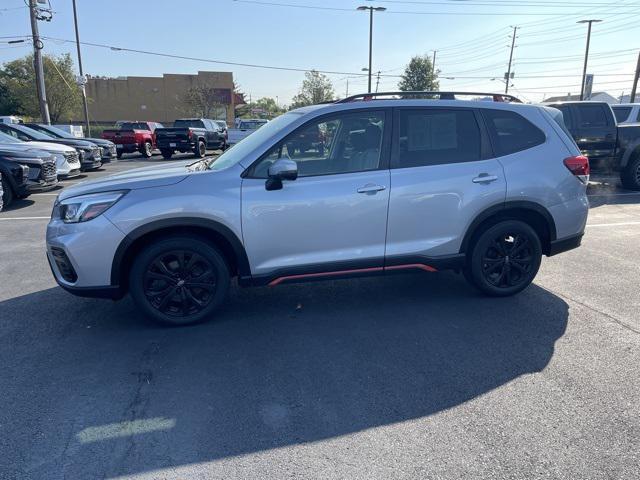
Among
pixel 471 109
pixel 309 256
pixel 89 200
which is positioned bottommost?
pixel 309 256

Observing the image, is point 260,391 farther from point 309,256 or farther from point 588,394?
point 588,394

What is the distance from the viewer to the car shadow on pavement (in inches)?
107

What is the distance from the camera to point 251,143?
14.6 feet

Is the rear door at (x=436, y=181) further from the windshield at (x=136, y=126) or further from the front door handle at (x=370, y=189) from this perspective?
the windshield at (x=136, y=126)

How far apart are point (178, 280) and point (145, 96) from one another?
6599 cm

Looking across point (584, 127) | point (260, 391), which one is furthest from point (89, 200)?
point (584, 127)

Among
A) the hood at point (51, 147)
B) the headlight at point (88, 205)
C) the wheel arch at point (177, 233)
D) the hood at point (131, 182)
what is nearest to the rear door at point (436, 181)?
the wheel arch at point (177, 233)

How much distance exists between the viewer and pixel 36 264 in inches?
239

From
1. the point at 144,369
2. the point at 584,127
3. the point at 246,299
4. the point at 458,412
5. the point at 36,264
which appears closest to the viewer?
the point at 458,412

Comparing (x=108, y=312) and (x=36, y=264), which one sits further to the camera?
(x=36, y=264)

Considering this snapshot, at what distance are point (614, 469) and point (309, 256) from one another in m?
2.55

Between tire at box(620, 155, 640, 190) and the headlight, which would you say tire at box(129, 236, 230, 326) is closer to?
the headlight

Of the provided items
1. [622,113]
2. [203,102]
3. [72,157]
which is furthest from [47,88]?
[622,113]

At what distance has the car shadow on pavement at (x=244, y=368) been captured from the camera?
2.73 m
